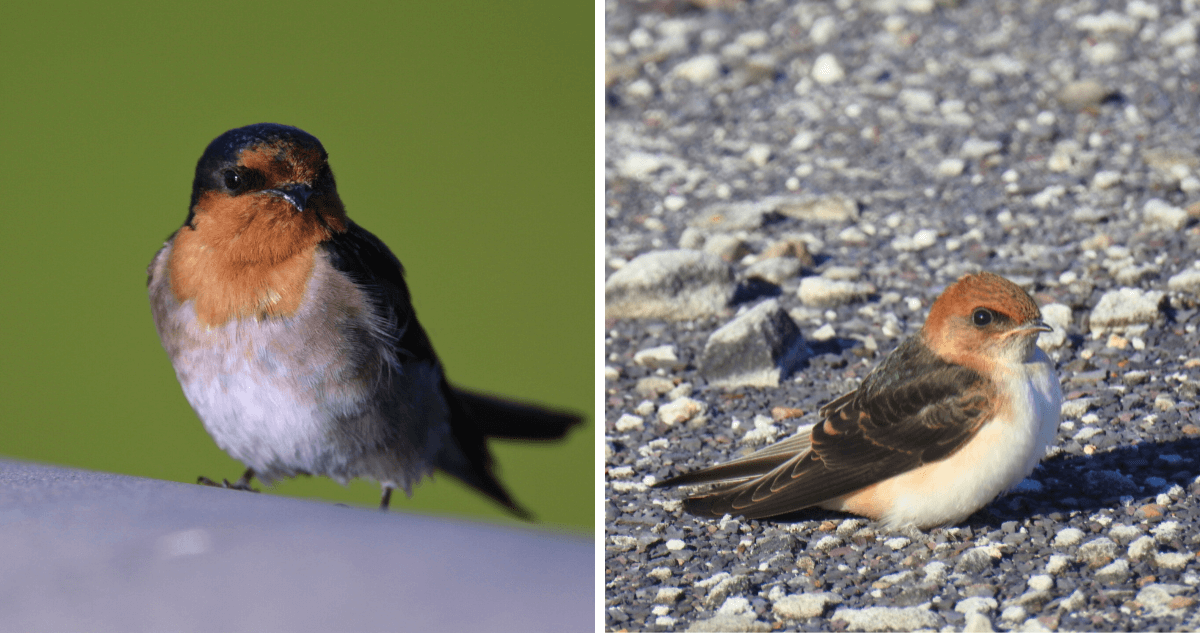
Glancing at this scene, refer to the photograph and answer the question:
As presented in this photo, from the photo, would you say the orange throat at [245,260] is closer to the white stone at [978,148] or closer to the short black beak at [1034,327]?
the short black beak at [1034,327]

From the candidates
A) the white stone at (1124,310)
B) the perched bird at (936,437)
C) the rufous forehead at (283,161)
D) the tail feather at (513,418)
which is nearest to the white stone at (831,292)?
the white stone at (1124,310)

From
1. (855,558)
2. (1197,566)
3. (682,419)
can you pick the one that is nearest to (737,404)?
(682,419)

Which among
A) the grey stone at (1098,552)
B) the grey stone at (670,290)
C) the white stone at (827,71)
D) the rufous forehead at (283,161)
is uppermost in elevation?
the white stone at (827,71)

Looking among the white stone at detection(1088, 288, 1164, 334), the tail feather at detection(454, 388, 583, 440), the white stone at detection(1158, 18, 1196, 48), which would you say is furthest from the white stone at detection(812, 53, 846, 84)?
the tail feather at detection(454, 388, 583, 440)

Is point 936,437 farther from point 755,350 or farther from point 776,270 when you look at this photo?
point 776,270

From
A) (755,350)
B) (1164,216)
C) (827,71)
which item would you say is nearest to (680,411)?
(755,350)

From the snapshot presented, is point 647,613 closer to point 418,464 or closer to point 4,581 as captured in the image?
point 418,464

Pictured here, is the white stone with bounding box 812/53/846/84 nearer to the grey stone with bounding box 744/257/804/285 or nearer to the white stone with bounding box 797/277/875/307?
the grey stone with bounding box 744/257/804/285
